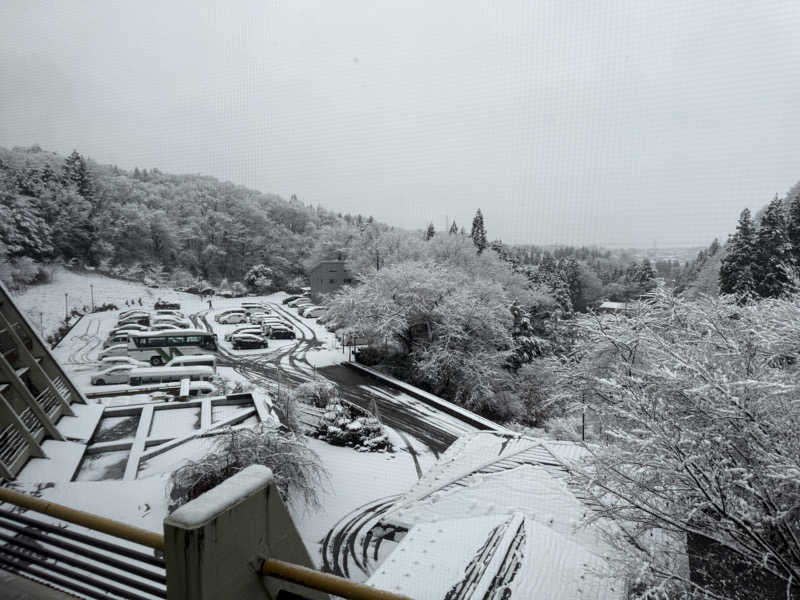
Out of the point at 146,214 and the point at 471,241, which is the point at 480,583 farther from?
the point at 146,214

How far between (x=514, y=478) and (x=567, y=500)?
84 cm

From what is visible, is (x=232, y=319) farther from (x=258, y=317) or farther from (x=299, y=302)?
(x=299, y=302)

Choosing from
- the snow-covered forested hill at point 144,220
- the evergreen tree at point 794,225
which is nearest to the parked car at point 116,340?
the snow-covered forested hill at point 144,220

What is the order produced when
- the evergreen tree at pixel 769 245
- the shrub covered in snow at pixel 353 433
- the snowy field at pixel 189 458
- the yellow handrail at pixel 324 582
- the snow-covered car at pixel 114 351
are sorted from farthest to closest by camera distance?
the evergreen tree at pixel 769 245 → the snow-covered car at pixel 114 351 → the shrub covered in snow at pixel 353 433 → the snowy field at pixel 189 458 → the yellow handrail at pixel 324 582

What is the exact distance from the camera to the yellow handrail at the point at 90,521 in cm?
128

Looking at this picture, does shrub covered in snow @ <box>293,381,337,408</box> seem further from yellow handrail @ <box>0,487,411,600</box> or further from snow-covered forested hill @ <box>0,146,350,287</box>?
snow-covered forested hill @ <box>0,146,350,287</box>

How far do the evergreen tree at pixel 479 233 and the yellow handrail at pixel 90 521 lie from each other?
1514 inches

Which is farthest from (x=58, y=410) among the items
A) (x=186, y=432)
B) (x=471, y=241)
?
(x=471, y=241)

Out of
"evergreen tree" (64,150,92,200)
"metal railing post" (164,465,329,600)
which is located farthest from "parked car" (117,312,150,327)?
"metal railing post" (164,465,329,600)

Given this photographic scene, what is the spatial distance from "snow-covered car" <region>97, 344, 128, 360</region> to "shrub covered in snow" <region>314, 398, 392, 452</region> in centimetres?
1185

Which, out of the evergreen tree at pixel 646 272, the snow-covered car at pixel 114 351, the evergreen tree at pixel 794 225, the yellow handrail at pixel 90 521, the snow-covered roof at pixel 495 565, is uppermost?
the evergreen tree at pixel 794 225

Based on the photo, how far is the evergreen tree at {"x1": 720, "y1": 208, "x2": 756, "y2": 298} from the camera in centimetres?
2158

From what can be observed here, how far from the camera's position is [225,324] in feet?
90.7

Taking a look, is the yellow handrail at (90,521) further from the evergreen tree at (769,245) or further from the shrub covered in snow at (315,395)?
the evergreen tree at (769,245)
